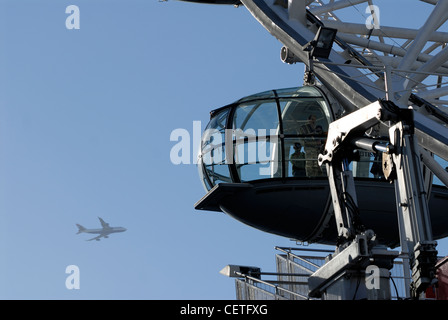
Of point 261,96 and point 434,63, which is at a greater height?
point 261,96

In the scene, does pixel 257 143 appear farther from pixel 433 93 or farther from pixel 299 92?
pixel 433 93

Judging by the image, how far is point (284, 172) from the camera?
25.2m

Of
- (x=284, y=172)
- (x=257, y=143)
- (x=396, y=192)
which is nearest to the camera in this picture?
(x=396, y=192)

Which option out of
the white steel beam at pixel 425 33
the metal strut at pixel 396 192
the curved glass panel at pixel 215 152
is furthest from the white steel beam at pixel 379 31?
the metal strut at pixel 396 192

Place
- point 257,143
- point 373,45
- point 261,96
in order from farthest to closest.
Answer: point 373,45 → point 261,96 → point 257,143

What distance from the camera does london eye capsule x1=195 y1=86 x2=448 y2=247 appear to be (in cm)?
2523

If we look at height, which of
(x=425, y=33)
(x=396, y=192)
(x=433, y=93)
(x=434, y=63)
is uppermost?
(x=425, y=33)

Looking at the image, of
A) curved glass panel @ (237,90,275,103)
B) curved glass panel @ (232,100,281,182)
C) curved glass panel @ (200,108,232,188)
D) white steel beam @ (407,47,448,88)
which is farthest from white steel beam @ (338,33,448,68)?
white steel beam @ (407,47,448,88)

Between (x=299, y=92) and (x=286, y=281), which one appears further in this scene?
(x=299, y=92)

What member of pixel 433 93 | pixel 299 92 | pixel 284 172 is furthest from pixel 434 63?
pixel 299 92

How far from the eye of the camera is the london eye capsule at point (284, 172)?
2523 centimetres

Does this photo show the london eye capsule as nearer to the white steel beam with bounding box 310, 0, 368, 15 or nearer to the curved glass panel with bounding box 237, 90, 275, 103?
the curved glass panel with bounding box 237, 90, 275, 103

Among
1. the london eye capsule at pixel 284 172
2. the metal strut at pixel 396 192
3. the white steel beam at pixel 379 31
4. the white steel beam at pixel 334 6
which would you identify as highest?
the white steel beam at pixel 334 6

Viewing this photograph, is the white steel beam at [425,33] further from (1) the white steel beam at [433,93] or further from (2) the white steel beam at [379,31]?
(2) the white steel beam at [379,31]
